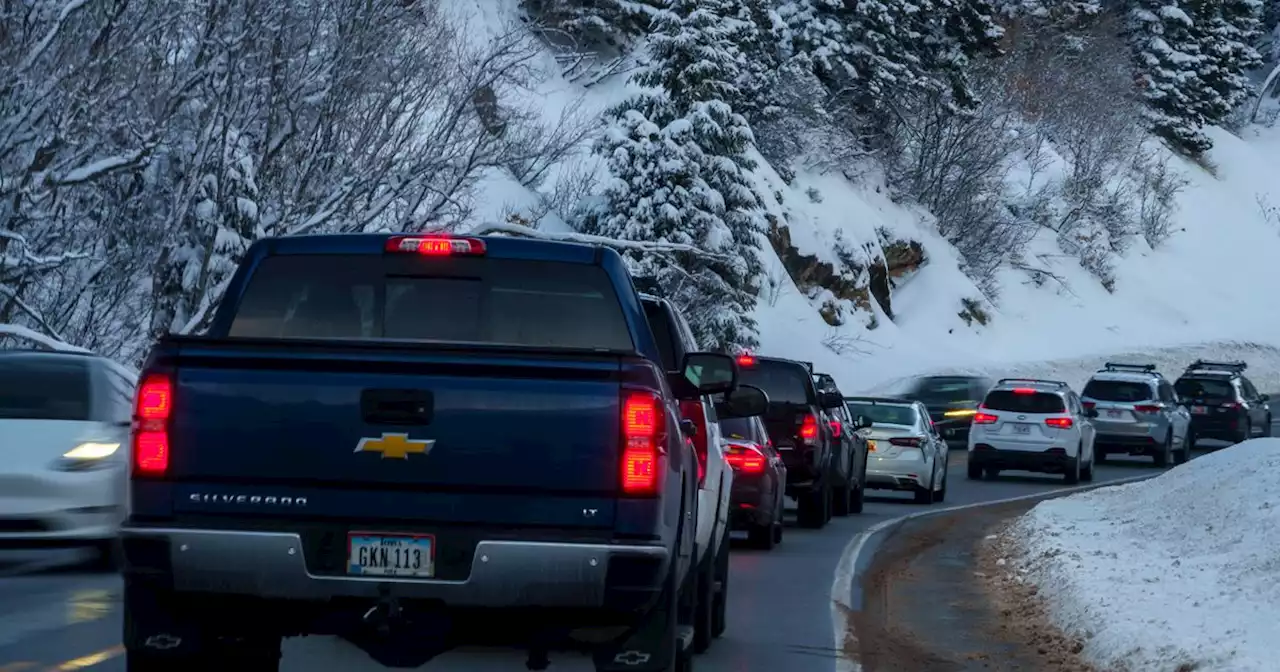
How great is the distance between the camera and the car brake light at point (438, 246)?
27.1 feet

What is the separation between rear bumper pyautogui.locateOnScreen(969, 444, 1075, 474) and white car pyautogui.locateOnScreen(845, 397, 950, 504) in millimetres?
4446

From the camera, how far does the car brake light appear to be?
→ 27.1 ft

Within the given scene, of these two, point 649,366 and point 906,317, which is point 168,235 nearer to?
point 649,366

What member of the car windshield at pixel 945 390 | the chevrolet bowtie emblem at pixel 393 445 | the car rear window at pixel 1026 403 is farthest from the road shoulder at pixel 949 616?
the car windshield at pixel 945 390

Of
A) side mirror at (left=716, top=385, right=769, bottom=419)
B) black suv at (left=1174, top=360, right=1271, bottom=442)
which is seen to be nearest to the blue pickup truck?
side mirror at (left=716, top=385, right=769, bottom=419)

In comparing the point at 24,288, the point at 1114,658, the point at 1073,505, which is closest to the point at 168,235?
the point at 24,288

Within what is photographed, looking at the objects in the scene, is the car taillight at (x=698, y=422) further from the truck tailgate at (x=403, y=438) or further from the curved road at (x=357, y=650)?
the truck tailgate at (x=403, y=438)

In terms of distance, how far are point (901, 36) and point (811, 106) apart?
682cm

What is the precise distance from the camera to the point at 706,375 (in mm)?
8938

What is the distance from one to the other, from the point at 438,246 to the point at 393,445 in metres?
1.47

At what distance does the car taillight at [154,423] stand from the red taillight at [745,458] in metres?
11.3

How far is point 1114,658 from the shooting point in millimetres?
11391

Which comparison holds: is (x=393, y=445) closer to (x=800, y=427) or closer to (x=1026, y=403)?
(x=800, y=427)

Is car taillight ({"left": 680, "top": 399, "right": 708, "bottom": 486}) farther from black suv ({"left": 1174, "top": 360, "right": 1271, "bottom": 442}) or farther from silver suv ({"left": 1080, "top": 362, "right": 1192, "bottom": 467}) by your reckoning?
black suv ({"left": 1174, "top": 360, "right": 1271, "bottom": 442})
